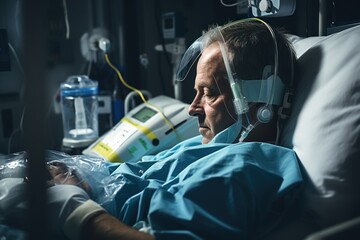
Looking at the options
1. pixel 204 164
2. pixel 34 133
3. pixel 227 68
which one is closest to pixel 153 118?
pixel 227 68

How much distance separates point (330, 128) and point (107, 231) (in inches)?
22.8

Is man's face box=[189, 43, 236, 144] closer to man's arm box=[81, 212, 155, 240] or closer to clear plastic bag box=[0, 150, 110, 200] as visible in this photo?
clear plastic bag box=[0, 150, 110, 200]

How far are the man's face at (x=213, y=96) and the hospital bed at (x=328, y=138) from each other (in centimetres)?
19

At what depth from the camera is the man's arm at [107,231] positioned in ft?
2.77

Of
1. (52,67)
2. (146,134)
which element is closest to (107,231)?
(146,134)

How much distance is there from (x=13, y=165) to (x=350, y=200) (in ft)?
2.79

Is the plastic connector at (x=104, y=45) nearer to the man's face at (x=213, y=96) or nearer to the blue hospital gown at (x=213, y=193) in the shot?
the man's face at (x=213, y=96)

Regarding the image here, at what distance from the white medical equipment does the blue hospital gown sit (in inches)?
26.0

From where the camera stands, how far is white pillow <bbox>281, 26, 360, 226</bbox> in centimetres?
97

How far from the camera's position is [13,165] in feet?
3.73

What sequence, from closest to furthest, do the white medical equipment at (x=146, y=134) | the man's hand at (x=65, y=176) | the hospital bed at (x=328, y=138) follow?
1. the hospital bed at (x=328, y=138)
2. the man's hand at (x=65, y=176)
3. the white medical equipment at (x=146, y=134)

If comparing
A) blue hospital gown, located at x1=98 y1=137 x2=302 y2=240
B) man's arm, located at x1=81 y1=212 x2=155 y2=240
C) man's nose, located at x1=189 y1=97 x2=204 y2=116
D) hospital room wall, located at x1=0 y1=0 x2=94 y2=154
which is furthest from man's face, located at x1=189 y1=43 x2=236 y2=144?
hospital room wall, located at x1=0 y1=0 x2=94 y2=154

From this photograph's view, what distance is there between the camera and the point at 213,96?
1.28 metres

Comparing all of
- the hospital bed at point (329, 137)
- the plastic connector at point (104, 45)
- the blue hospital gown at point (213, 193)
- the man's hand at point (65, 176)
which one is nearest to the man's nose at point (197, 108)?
the blue hospital gown at point (213, 193)
